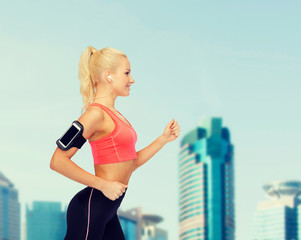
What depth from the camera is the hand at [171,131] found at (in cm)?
535

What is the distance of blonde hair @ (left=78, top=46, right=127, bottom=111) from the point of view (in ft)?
16.1

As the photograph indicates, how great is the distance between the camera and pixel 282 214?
618 feet

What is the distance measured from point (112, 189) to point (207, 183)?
161 metres

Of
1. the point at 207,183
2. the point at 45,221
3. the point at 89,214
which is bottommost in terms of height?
the point at 89,214

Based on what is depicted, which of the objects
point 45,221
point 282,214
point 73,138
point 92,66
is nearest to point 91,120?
point 73,138

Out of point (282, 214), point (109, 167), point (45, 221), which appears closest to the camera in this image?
point (109, 167)

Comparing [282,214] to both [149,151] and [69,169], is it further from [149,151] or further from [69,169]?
[69,169]

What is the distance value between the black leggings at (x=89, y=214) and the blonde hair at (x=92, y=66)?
76 cm

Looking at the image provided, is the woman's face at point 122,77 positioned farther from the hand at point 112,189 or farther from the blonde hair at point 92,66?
the hand at point 112,189

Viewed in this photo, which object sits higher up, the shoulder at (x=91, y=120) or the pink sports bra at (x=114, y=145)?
the shoulder at (x=91, y=120)

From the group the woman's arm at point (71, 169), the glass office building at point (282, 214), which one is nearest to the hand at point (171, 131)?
the woman's arm at point (71, 169)

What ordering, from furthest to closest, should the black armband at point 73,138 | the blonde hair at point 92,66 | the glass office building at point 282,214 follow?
the glass office building at point 282,214
the blonde hair at point 92,66
the black armband at point 73,138

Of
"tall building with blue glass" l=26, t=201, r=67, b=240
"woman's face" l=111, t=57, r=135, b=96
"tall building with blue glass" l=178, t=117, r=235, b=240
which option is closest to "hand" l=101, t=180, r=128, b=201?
"woman's face" l=111, t=57, r=135, b=96

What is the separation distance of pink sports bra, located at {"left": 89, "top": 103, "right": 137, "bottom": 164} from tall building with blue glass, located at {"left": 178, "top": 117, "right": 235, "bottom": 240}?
154936 millimetres
